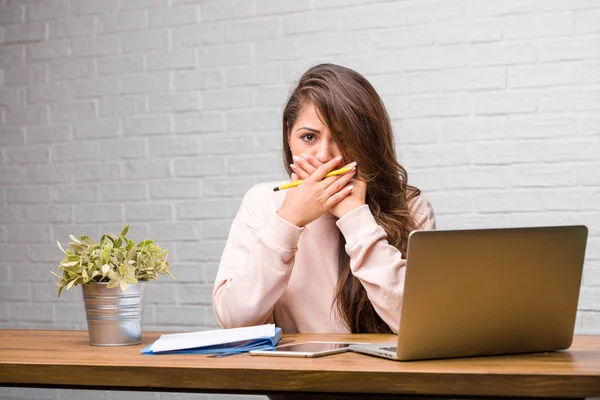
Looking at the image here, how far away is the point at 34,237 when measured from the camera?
3322mm

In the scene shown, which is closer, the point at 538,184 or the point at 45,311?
the point at 538,184

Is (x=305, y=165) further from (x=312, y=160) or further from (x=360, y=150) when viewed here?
(x=360, y=150)

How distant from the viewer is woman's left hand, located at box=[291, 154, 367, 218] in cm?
181

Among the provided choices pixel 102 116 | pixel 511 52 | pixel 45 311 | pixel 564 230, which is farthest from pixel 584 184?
pixel 45 311

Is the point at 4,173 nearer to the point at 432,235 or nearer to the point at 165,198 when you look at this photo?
the point at 165,198

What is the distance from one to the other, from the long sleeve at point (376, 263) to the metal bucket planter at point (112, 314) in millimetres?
496

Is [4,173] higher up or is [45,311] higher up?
[4,173]

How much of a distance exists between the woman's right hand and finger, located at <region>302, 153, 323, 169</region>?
28 mm

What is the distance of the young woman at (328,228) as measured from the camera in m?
1.73

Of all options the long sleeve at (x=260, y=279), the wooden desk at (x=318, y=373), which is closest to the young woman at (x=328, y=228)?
the long sleeve at (x=260, y=279)

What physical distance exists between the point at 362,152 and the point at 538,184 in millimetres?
979

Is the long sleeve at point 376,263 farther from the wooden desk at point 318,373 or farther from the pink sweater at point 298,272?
the wooden desk at point 318,373

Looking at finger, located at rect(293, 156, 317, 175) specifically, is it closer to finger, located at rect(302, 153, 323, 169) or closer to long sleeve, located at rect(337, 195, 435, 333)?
finger, located at rect(302, 153, 323, 169)

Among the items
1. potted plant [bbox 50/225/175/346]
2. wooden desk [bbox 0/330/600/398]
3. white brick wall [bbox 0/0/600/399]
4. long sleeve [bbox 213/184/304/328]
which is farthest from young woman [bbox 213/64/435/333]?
A: white brick wall [bbox 0/0/600/399]
